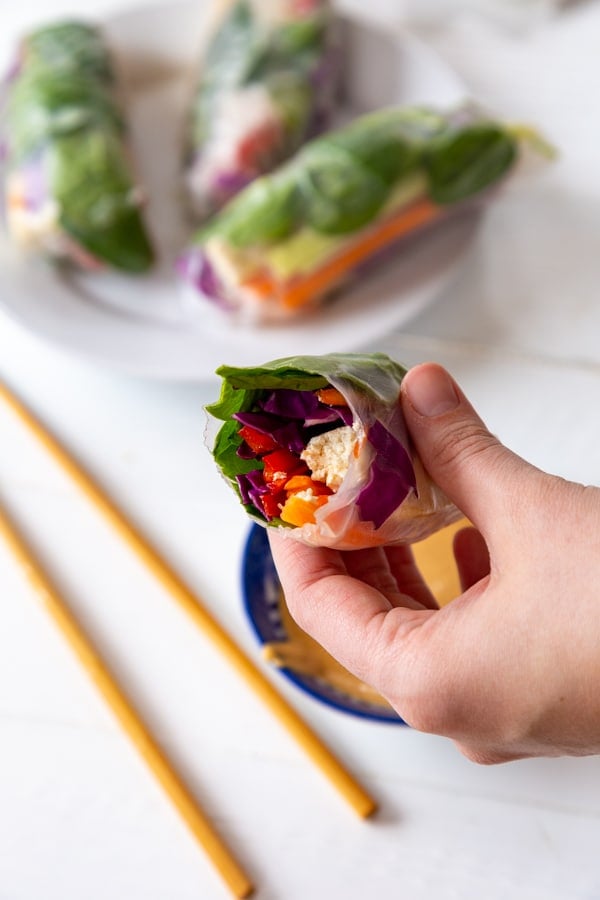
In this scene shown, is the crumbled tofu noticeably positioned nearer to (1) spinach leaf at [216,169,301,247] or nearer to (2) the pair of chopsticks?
(2) the pair of chopsticks

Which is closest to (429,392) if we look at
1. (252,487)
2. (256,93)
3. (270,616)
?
(252,487)

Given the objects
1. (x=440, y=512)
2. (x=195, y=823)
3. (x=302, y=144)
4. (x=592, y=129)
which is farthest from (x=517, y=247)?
(x=195, y=823)

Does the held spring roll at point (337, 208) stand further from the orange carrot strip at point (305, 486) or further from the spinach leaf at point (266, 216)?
the orange carrot strip at point (305, 486)

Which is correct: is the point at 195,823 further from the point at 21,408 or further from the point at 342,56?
the point at 342,56

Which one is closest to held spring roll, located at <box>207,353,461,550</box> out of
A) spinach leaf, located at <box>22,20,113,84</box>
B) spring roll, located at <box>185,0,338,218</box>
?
spring roll, located at <box>185,0,338,218</box>

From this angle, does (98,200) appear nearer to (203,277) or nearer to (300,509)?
(203,277)

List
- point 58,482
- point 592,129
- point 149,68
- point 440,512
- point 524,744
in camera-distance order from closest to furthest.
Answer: point 524,744, point 440,512, point 58,482, point 592,129, point 149,68
